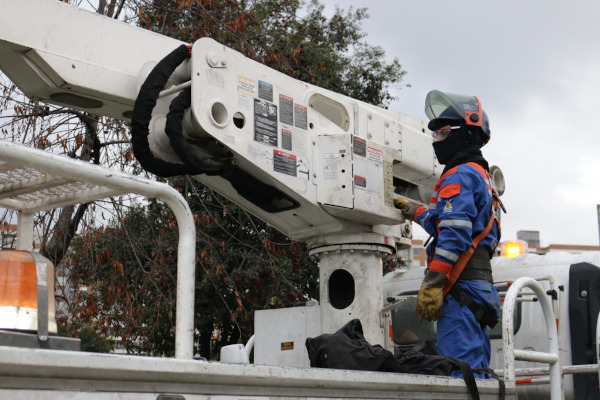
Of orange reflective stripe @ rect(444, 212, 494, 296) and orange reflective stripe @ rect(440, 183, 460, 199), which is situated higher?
orange reflective stripe @ rect(440, 183, 460, 199)

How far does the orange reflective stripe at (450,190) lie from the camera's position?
13.4ft

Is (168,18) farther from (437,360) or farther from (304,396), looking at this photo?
(304,396)

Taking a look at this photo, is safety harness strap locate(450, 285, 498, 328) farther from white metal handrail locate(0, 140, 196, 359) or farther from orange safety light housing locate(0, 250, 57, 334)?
orange safety light housing locate(0, 250, 57, 334)

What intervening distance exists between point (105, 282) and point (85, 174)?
25.3ft

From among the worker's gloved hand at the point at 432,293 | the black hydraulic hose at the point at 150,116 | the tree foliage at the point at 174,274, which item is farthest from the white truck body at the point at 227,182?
the tree foliage at the point at 174,274

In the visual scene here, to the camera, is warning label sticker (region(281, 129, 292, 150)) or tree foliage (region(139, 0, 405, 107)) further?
tree foliage (region(139, 0, 405, 107))

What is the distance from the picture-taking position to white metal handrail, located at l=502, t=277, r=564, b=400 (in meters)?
3.51

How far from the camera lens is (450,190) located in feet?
13.5

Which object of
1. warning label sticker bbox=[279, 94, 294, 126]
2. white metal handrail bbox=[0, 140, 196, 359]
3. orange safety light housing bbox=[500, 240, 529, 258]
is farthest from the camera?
orange safety light housing bbox=[500, 240, 529, 258]

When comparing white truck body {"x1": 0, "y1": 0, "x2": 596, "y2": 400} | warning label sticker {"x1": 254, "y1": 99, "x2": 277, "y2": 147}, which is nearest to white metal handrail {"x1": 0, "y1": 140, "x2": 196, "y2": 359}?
white truck body {"x1": 0, "y1": 0, "x2": 596, "y2": 400}

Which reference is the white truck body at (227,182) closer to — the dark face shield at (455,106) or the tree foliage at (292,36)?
the dark face shield at (455,106)

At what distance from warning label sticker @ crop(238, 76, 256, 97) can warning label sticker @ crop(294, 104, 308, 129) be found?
12.9 inches

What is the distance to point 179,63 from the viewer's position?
13.1 ft

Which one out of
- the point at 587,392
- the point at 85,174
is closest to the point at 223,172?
the point at 85,174
